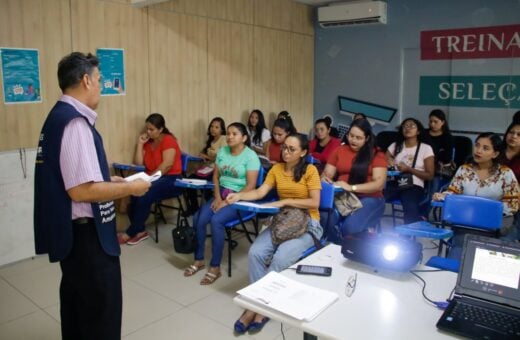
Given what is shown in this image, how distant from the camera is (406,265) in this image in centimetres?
197

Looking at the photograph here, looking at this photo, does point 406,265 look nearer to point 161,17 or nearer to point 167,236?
point 167,236

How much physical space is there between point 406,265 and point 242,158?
2203 millimetres

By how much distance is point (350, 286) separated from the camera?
1877 millimetres

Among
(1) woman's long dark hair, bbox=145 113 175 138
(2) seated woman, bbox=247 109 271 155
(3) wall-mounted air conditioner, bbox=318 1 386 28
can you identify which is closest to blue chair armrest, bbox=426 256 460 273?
(1) woman's long dark hair, bbox=145 113 175 138

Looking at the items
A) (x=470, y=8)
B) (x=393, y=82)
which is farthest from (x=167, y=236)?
(x=470, y=8)

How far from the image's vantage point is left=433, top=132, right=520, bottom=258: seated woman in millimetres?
3367

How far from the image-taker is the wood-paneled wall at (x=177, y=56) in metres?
4.08

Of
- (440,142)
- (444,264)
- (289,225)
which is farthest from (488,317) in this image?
(440,142)

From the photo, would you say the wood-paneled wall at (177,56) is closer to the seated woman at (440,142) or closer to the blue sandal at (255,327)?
the seated woman at (440,142)

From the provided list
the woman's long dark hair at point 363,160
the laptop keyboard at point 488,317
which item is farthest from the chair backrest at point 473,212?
the laptop keyboard at point 488,317

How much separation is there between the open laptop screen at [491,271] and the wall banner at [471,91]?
4.80 meters

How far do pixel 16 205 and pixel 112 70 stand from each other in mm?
1589

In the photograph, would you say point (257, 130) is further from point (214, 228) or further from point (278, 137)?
point (214, 228)

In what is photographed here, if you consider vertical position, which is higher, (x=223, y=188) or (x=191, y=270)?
(x=223, y=188)
